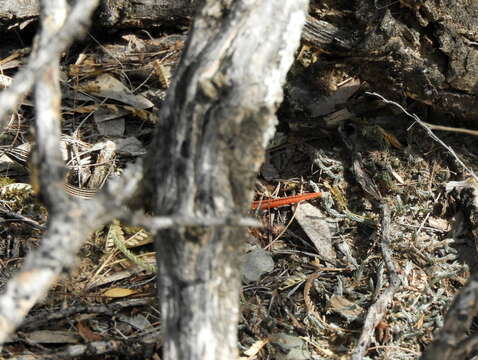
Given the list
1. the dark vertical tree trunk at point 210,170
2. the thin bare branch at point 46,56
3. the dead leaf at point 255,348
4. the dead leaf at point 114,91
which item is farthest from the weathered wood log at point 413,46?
the thin bare branch at point 46,56

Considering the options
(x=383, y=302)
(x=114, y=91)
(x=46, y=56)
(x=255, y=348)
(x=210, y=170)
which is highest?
(x=46, y=56)

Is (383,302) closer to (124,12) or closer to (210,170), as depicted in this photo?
(210,170)

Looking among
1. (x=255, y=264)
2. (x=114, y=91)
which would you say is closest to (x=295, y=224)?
A: (x=255, y=264)

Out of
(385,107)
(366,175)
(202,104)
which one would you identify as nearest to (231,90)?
(202,104)

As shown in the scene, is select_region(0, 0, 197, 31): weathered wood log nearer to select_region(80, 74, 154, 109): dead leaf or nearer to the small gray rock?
select_region(80, 74, 154, 109): dead leaf

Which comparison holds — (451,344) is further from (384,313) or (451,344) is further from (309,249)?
(309,249)

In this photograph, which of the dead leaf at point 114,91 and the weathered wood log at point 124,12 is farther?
Result: the dead leaf at point 114,91

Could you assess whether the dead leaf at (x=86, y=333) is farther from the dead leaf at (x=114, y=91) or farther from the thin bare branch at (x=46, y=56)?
the dead leaf at (x=114, y=91)
